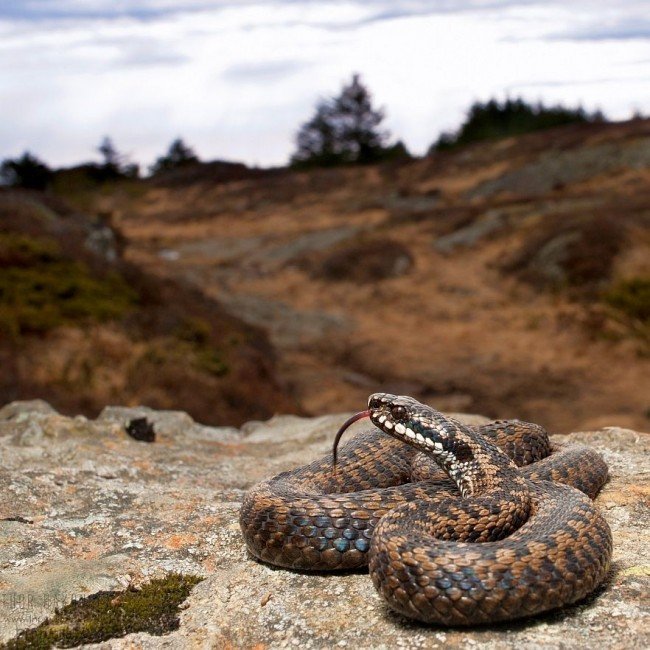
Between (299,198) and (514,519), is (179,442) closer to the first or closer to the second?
(514,519)

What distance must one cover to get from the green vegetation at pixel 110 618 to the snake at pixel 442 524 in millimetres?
734

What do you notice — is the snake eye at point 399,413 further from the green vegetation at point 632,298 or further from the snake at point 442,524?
the green vegetation at point 632,298

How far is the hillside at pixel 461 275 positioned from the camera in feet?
71.6

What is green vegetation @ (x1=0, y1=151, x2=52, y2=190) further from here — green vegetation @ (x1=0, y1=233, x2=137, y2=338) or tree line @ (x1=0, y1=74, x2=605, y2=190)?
green vegetation @ (x1=0, y1=233, x2=137, y2=338)

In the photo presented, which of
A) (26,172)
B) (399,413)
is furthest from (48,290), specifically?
(26,172)

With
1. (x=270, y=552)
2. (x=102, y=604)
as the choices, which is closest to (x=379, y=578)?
(x=270, y=552)

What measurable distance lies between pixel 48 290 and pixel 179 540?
48.3 ft

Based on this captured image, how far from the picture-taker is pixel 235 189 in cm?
7569

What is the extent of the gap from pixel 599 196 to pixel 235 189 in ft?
133

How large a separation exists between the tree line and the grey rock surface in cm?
6778

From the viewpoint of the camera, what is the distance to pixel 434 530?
5055 mm

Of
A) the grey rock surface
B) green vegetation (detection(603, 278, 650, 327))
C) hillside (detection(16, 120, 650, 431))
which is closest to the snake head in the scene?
the grey rock surface

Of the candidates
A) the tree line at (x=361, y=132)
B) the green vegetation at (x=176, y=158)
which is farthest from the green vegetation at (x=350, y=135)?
the green vegetation at (x=176, y=158)

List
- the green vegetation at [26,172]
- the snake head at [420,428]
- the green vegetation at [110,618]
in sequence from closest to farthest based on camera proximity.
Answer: the green vegetation at [110,618] → the snake head at [420,428] → the green vegetation at [26,172]
